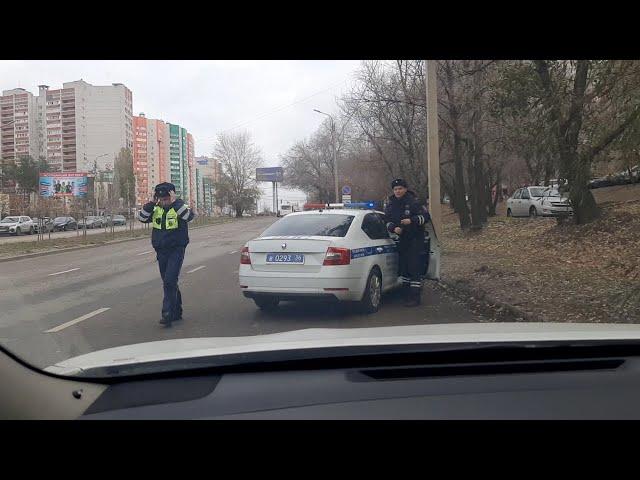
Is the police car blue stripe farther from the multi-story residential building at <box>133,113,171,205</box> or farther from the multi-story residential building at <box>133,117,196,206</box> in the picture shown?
the multi-story residential building at <box>133,113,171,205</box>

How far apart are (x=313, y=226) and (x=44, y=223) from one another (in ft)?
79.1

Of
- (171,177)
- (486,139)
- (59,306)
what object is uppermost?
(486,139)

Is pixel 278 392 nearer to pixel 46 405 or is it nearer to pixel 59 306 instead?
pixel 46 405

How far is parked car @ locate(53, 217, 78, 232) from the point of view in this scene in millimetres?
32500

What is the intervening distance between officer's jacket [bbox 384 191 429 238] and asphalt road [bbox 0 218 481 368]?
120cm

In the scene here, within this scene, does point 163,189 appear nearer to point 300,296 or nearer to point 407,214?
point 300,296

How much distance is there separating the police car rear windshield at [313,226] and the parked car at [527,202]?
21354mm

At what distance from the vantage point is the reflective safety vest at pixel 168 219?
835cm

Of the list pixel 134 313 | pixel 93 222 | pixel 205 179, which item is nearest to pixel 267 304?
pixel 134 313

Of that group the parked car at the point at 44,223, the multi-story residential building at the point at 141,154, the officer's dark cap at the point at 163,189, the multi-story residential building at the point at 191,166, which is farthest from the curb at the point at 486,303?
the parked car at the point at 44,223

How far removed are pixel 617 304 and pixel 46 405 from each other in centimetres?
779

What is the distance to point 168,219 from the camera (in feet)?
27.4
